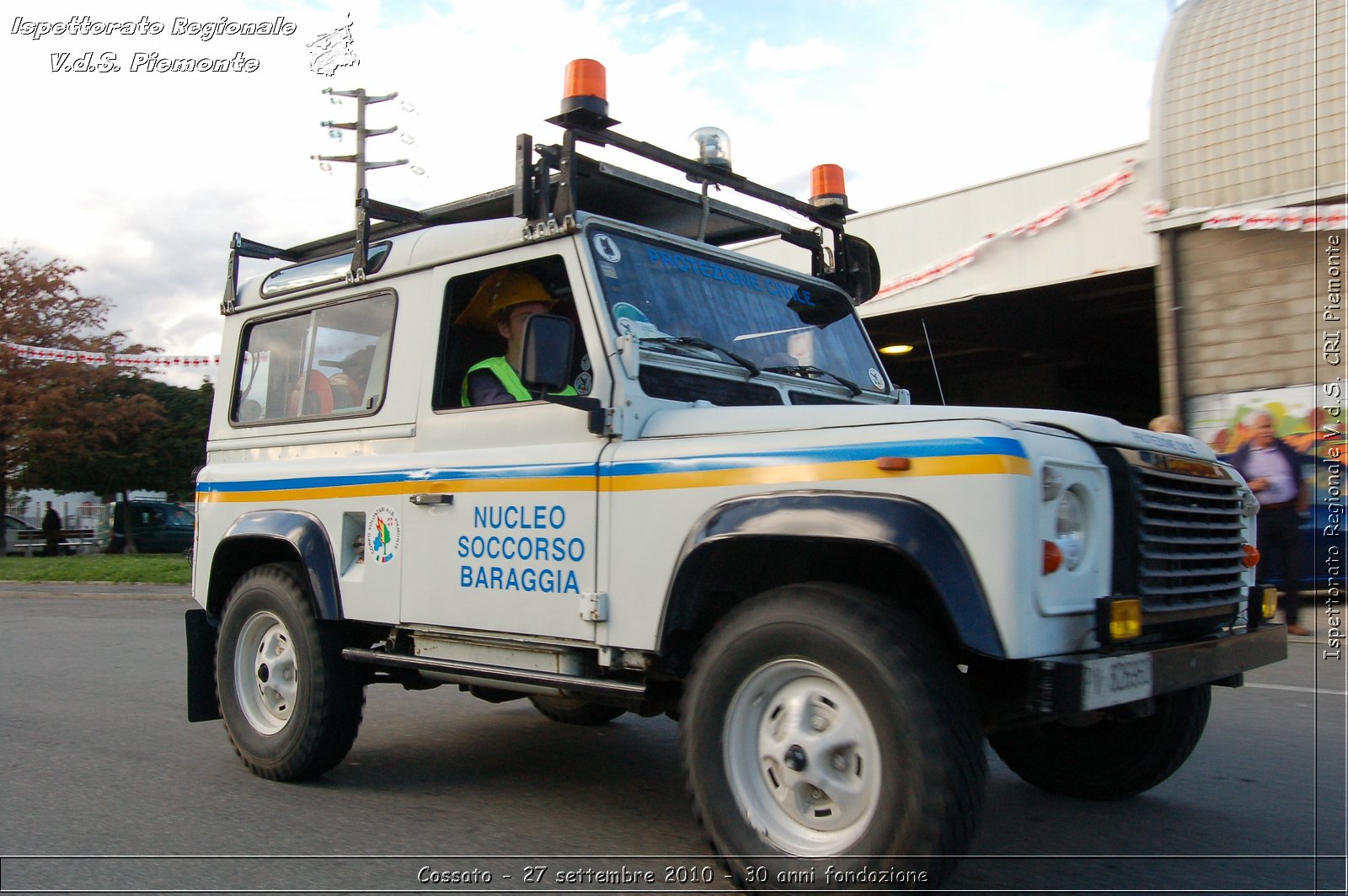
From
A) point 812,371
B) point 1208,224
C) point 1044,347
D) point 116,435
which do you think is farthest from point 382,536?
point 116,435

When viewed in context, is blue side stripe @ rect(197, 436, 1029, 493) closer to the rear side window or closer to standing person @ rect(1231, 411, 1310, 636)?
the rear side window

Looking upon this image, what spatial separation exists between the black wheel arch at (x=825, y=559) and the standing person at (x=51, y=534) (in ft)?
96.9

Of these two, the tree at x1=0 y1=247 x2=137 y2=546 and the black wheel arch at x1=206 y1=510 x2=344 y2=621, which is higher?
the tree at x1=0 y1=247 x2=137 y2=546

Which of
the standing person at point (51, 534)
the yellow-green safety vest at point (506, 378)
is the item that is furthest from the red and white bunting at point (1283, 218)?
the standing person at point (51, 534)

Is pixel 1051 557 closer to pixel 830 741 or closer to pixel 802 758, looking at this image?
pixel 830 741

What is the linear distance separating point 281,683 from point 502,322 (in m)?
2.00

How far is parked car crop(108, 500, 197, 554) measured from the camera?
27250 mm

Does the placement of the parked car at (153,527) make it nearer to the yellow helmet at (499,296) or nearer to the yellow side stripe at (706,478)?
the yellow side stripe at (706,478)

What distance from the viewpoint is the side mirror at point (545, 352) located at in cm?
350

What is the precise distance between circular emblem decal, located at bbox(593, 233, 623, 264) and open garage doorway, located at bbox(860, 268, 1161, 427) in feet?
27.0

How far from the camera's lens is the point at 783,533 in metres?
3.04

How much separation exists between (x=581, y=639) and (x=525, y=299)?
140cm

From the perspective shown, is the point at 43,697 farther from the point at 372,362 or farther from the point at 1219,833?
the point at 1219,833

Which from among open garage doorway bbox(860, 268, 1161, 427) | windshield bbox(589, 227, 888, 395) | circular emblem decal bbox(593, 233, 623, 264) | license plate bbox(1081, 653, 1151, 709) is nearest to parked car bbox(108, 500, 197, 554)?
open garage doorway bbox(860, 268, 1161, 427)
